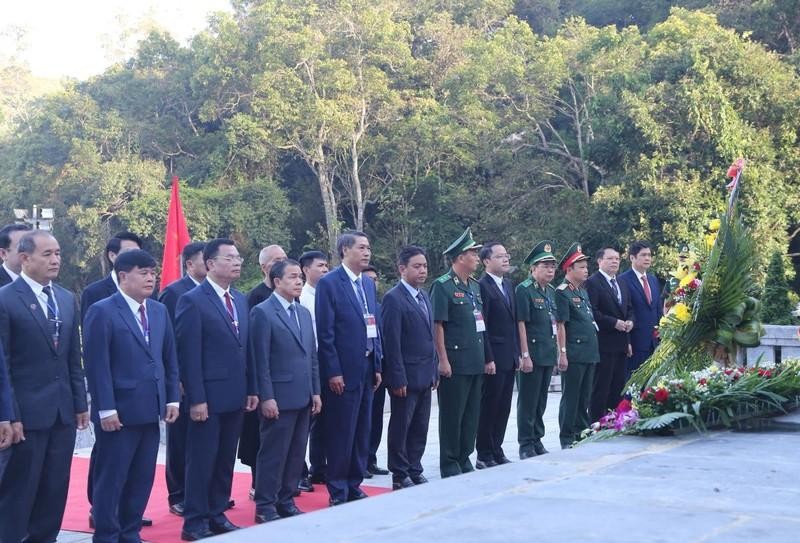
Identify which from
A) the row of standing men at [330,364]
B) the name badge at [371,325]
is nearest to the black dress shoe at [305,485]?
the row of standing men at [330,364]

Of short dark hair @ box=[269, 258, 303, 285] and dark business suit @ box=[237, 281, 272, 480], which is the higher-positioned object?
short dark hair @ box=[269, 258, 303, 285]

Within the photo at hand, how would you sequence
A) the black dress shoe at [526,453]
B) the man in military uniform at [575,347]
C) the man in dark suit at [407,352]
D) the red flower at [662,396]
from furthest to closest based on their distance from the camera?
A: the man in military uniform at [575,347] < the black dress shoe at [526,453] < the man in dark suit at [407,352] < the red flower at [662,396]

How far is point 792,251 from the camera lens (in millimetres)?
20391

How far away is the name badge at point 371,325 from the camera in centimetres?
595

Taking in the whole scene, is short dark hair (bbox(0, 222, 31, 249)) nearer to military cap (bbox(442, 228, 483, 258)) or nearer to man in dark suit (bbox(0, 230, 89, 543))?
man in dark suit (bbox(0, 230, 89, 543))

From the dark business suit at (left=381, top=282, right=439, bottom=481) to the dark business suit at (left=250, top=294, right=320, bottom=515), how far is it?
0.71 metres

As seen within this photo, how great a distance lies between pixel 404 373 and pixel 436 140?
60.7ft

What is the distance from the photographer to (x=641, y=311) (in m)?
8.18

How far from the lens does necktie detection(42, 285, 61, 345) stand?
4.61m

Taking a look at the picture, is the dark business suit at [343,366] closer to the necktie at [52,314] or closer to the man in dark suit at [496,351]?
the man in dark suit at [496,351]

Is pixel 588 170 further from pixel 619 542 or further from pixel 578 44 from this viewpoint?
pixel 619 542

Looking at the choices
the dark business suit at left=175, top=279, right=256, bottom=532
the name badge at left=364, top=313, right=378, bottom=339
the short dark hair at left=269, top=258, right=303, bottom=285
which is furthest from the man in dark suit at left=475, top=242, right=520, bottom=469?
the dark business suit at left=175, top=279, right=256, bottom=532

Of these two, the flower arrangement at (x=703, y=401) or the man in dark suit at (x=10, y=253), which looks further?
the man in dark suit at (x=10, y=253)

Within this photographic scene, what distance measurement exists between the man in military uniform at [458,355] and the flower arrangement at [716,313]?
1.01 meters
